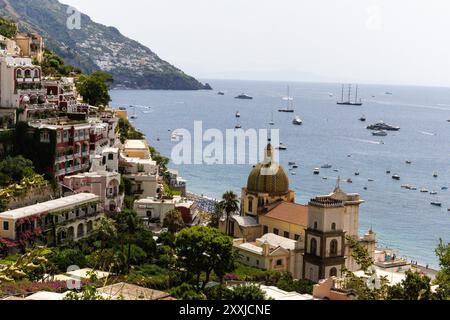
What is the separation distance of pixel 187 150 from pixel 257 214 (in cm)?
7229

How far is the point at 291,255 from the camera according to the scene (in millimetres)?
40188

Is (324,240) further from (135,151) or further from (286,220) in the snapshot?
(135,151)

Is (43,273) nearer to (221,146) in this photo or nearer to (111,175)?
(111,175)

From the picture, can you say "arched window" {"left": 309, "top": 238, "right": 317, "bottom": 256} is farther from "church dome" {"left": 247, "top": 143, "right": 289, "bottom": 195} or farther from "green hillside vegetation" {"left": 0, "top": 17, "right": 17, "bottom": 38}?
"green hillside vegetation" {"left": 0, "top": 17, "right": 17, "bottom": 38}

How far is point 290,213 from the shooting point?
43.4m

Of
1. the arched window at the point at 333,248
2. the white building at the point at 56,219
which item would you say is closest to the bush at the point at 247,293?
the white building at the point at 56,219

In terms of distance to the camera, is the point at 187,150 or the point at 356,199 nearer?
the point at 356,199

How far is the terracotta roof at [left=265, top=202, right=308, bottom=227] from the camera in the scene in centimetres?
4231

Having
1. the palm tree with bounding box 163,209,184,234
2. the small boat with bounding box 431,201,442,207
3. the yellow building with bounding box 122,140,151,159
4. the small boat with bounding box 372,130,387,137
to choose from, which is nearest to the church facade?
the palm tree with bounding box 163,209,184,234

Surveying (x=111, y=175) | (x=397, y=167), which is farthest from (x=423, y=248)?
(x=397, y=167)

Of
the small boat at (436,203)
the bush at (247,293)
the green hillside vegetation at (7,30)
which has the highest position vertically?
the green hillside vegetation at (7,30)

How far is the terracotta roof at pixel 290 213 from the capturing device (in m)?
42.3

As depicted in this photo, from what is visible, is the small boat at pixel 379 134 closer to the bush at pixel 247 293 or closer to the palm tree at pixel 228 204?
the palm tree at pixel 228 204
